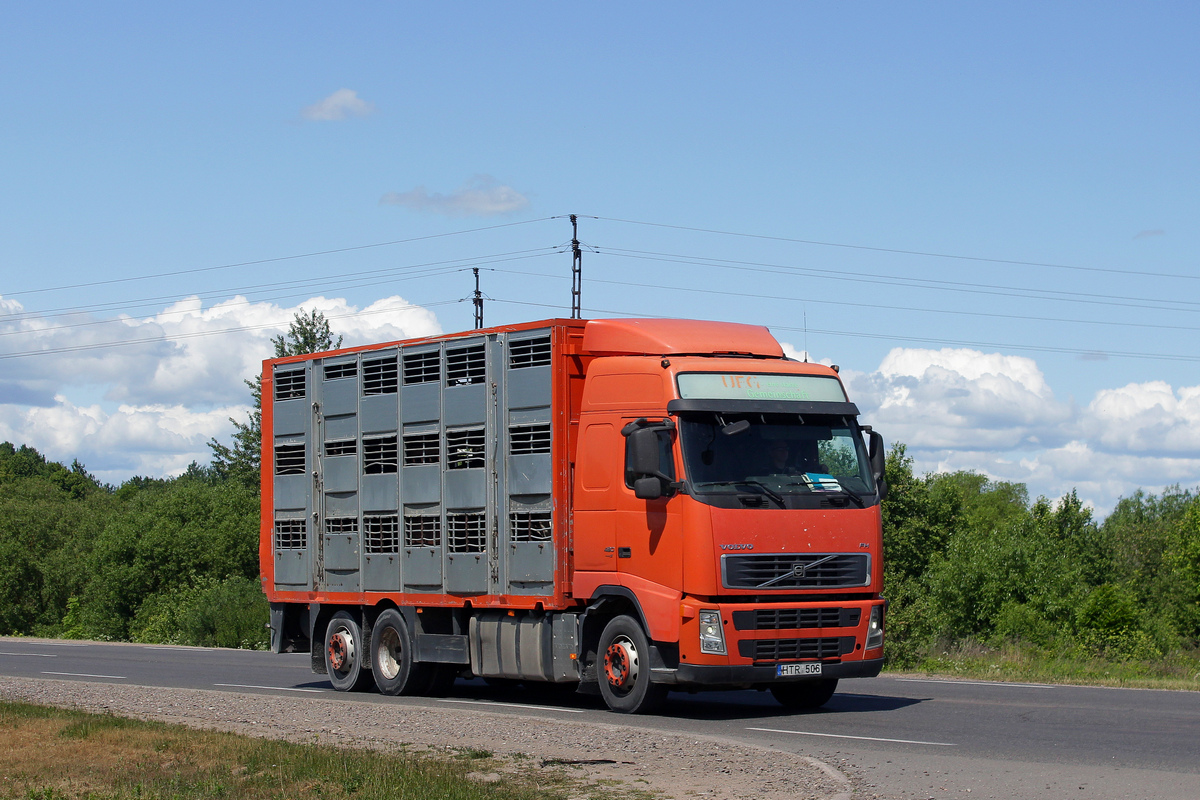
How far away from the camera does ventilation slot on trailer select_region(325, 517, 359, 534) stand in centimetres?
1822

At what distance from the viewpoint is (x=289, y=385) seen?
19.4m

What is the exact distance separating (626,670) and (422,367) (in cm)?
491

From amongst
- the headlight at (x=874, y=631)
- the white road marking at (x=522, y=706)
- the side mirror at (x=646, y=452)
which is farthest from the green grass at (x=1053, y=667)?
the side mirror at (x=646, y=452)

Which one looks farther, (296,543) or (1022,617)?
(1022,617)

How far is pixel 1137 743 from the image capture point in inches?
463

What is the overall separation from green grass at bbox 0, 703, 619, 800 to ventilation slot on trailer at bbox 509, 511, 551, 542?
427cm

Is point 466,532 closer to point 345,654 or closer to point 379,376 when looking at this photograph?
point 379,376

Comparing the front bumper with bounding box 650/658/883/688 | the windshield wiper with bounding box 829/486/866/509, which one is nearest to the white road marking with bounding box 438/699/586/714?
the front bumper with bounding box 650/658/883/688

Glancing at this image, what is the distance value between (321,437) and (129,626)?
5579 centimetres

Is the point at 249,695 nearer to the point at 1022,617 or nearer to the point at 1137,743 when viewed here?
the point at 1137,743

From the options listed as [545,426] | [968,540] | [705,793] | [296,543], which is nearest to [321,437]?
[296,543]

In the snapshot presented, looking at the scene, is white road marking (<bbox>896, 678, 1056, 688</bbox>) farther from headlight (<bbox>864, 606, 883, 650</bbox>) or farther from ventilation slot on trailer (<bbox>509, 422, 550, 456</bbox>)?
ventilation slot on trailer (<bbox>509, 422, 550, 456</bbox>)

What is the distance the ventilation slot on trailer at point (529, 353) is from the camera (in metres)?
15.8

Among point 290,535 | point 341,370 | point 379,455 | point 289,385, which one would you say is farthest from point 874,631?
point 289,385
